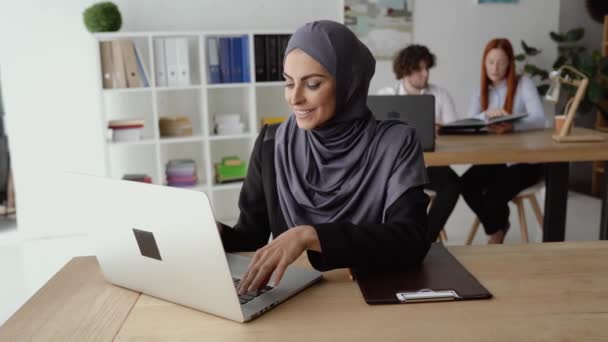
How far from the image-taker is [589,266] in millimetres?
1176

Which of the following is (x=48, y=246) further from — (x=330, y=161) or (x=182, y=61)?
(x=330, y=161)

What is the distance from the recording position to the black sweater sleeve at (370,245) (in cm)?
113

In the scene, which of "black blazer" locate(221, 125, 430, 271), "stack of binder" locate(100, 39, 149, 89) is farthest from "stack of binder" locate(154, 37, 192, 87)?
"black blazer" locate(221, 125, 430, 271)

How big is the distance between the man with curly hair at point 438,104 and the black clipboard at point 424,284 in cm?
183

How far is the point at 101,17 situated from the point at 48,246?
154 cm

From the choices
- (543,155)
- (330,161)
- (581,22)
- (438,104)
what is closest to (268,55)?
(438,104)

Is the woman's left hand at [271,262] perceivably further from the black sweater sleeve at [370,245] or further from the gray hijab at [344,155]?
the gray hijab at [344,155]

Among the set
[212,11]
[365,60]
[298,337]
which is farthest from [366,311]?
[212,11]

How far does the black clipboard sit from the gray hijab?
8.1 inches

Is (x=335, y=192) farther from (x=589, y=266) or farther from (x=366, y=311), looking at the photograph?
(x=589, y=266)

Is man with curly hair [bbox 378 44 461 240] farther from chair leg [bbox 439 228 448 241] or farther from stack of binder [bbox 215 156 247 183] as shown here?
stack of binder [bbox 215 156 247 183]


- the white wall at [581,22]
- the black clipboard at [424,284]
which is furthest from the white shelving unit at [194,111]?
the black clipboard at [424,284]

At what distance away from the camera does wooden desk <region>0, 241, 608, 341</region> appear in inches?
35.2

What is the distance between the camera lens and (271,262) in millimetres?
1014
